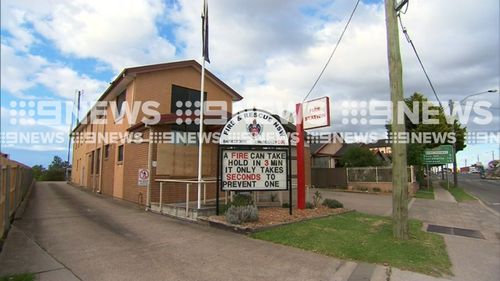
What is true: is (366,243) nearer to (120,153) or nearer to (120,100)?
(120,153)

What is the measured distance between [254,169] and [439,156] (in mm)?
27580

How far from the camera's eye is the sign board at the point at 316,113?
1159 cm

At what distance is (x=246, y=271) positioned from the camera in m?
5.91

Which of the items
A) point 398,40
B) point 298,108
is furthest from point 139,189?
point 398,40

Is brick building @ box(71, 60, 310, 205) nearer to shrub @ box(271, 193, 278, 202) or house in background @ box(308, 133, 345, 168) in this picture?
shrub @ box(271, 193, 278, 202)

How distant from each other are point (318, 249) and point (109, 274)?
397cm

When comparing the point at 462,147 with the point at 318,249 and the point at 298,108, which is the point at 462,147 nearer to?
the point at 298,108

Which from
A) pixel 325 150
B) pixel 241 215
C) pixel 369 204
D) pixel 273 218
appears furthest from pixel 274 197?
pixel 325 150

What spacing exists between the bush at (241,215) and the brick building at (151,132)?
5105 millimetres

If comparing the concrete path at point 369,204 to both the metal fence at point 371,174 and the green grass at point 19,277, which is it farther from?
the green grass at point 19,277

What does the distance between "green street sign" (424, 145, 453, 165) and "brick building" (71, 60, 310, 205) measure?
20415 millimetres

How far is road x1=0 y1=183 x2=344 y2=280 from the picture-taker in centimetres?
574

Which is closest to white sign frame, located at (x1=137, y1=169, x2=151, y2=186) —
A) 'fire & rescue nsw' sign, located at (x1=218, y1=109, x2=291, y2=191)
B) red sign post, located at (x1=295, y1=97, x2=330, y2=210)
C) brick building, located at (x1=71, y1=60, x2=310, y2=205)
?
brick building, located at (x1=71, y1=60, x2=310, y2=205)

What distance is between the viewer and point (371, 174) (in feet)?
90.1
